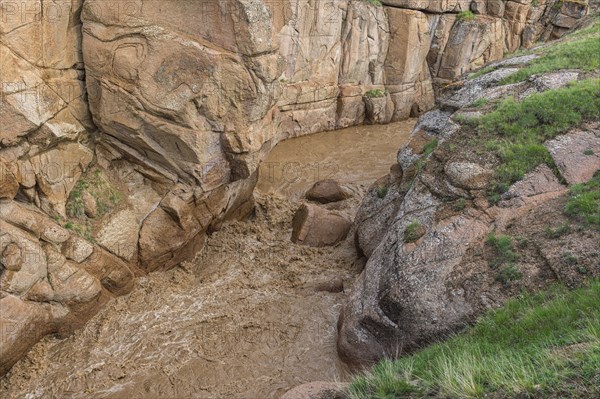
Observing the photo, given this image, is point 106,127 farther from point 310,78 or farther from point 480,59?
point 480,59

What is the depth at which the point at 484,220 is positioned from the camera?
8906mm

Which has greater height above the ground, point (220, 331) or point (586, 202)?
point (586, 202)

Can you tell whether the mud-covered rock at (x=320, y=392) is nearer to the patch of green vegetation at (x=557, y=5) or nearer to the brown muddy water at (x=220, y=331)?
the brown muddy water at (x=220, y=331)

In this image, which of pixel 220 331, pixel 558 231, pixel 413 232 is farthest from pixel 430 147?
pixel 220 331

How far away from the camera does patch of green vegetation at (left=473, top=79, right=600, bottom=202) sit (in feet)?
30.9

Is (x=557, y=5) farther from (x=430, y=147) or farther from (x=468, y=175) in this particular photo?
(x=468, y=175)

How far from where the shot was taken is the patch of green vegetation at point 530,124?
9430 millimetres

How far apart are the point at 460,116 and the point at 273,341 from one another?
614cm

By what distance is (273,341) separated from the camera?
998 centimetres

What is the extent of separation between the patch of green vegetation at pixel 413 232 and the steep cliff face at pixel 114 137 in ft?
13.5

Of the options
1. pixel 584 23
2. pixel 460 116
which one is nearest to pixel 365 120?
pixel 584 23

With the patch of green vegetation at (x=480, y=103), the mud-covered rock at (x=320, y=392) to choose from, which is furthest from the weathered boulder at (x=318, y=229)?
the mud-covered rock at (x=320, y=392)

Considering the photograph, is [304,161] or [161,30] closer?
[161,30]

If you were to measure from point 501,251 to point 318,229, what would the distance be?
581 cm
